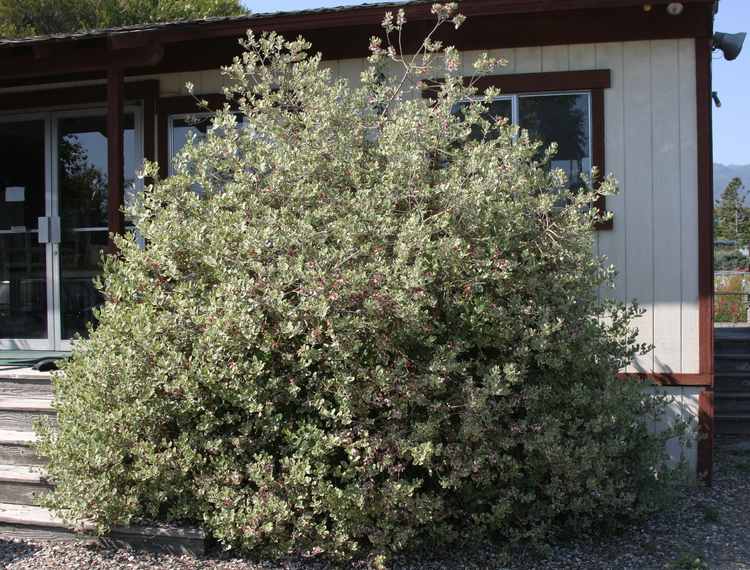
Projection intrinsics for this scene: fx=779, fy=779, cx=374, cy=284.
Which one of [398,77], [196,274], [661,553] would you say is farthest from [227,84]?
[661,553]

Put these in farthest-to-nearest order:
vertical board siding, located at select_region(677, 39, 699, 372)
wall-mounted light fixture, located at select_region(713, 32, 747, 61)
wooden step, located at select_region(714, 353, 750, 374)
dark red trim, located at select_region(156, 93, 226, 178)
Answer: wooden step, located at select_region(714, 353, 750, 374), dark red trim, located at select_region(156, 93, 226, 178), wall-mounted light fixture, located at select_region(713, 32, 747, 61), vertical board siding, located at select_region(677, 39, 699, 372)

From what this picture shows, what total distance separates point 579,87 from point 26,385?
4.77 metres

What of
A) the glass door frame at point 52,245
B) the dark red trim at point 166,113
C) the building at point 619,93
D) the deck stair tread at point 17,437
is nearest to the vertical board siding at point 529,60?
the building at point 619,93

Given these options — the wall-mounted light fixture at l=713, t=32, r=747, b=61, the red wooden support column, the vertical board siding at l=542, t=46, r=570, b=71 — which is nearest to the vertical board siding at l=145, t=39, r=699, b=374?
the vertical board siding at l=542, t=46, r=570, b=71

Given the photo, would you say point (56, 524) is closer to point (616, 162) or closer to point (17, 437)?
point (17, 437)

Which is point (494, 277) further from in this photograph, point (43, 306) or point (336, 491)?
point (43, 306)

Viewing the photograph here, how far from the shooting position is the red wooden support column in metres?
6.11

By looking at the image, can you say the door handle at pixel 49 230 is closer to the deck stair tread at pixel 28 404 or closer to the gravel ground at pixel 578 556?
the deck stair tread at pixel 28 404

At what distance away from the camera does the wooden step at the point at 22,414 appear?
5168mm

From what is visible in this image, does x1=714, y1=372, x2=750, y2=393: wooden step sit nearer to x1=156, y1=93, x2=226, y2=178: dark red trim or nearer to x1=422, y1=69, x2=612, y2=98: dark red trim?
x1=422, y1=69, x2=612, y2=98: dark red trim

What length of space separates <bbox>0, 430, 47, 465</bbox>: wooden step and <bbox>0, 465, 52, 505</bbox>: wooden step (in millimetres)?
150

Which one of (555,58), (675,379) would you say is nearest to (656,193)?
(555,58)

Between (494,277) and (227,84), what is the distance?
3.71 meters

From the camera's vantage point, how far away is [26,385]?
5582 mm
